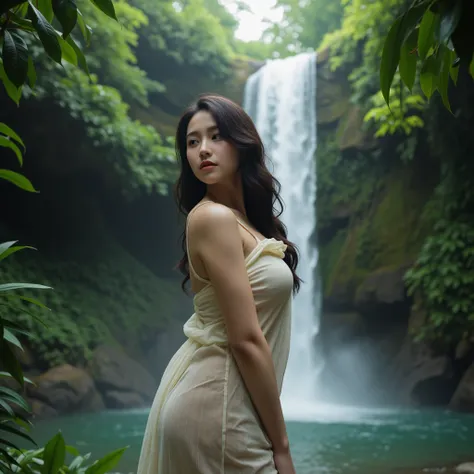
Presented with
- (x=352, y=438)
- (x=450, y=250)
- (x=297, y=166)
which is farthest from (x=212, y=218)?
(x=297, y=166)

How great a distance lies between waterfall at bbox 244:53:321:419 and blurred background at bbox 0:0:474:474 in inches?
1.6

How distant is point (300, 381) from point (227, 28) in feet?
49.3

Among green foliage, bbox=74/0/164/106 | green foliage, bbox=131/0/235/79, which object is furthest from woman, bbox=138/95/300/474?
green foliage, bbox=131/0/235/79

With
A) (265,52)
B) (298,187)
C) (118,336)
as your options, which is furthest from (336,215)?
(265,52)

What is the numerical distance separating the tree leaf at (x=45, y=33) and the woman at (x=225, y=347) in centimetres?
56

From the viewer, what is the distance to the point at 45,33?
111 centimetres

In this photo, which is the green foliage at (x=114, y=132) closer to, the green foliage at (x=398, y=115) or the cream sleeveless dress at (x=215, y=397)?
the green foliage at (x=398, y=115)

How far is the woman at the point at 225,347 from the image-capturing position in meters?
1.41

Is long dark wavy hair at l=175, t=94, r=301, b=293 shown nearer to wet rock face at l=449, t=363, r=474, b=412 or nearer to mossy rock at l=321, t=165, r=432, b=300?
wet rock face at l=449, t=363, r=474, b=412

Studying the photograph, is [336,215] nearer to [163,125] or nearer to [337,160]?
[337,160]

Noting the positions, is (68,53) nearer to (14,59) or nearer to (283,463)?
(14,59)

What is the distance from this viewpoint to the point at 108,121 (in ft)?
37.2

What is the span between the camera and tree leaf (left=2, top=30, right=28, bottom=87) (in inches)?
43.8

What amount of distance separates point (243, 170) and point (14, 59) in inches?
31.1
